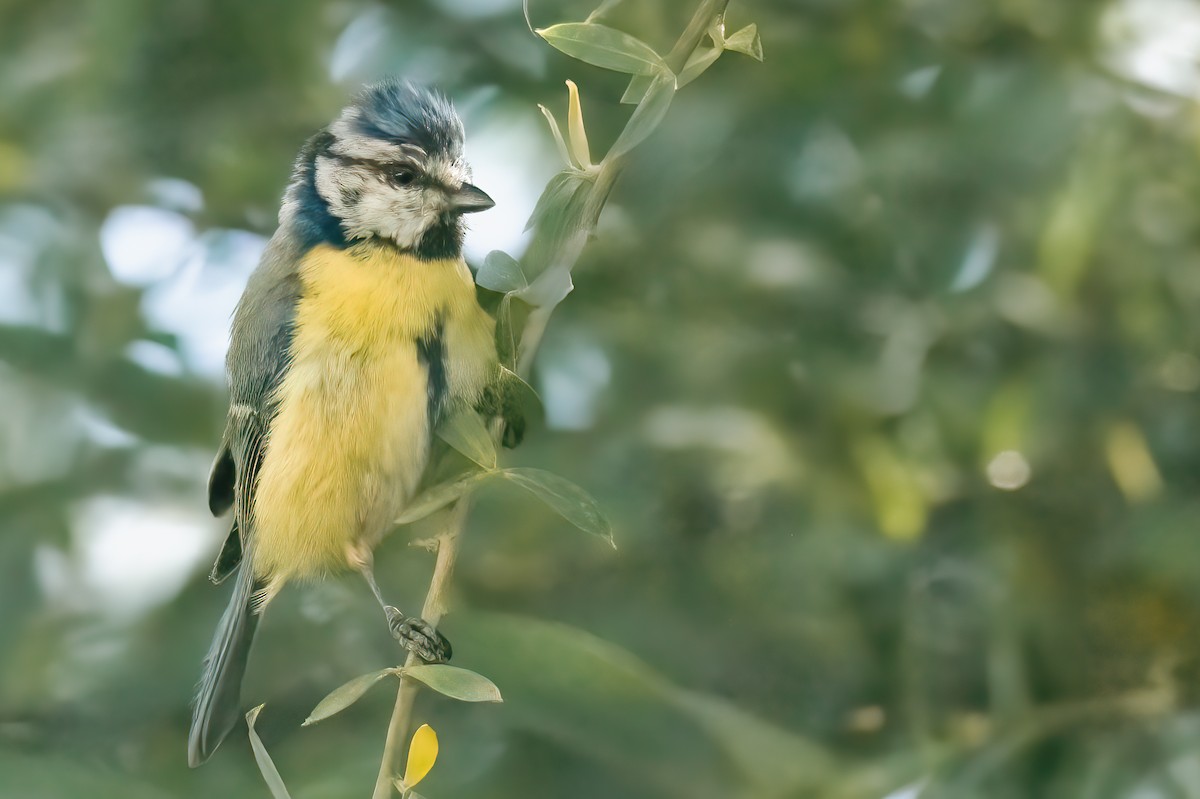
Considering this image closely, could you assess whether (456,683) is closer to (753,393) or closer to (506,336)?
(506,336)

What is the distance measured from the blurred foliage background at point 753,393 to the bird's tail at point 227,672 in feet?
0.37

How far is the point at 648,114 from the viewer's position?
33cm

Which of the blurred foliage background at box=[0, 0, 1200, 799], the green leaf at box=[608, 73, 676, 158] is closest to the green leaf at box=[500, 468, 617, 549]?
the green leaf at box=[608, 73, 676, 158]

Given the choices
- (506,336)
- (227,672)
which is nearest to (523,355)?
(506,336)

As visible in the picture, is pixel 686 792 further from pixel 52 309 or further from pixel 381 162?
pixel 52 309

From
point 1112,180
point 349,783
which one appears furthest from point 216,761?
point 1112,180

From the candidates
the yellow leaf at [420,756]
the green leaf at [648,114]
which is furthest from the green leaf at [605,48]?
the yellow leaf at [420,756]

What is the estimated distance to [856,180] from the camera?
0.64 metres

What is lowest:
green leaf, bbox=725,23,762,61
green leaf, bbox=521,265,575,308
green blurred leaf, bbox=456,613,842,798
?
green blurred leaf, bbox=456,613,842,798

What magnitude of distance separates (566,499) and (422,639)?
7cm

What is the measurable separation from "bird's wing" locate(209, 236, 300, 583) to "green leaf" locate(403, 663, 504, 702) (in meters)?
0.15

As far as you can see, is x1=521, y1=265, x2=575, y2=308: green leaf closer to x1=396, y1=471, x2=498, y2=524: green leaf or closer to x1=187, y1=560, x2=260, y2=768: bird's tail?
x1=396, y1=471, x2=498, y2=524: green leaf

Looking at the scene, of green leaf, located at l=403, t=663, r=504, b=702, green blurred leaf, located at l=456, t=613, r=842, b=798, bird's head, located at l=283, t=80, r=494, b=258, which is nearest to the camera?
green leaf, located at l=403, t=663, r=504, b=702

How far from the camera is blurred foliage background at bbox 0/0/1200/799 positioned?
0.60m
